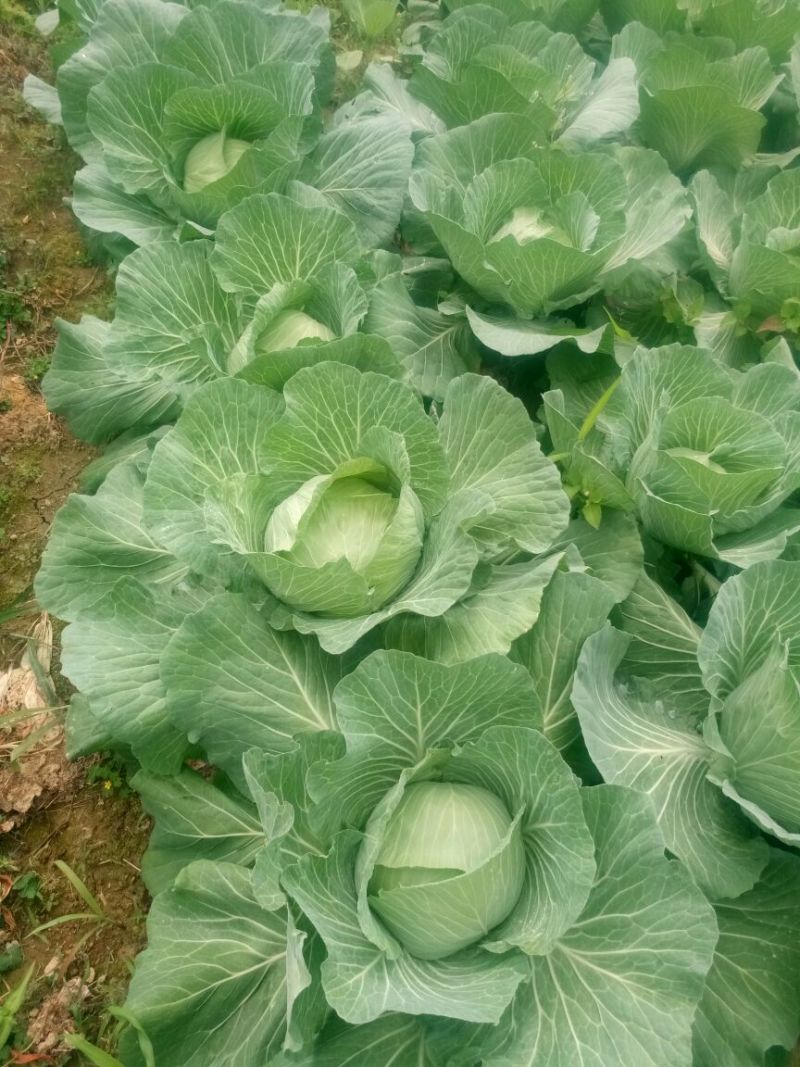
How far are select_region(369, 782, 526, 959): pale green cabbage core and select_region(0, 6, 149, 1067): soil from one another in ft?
Answer: 3.48

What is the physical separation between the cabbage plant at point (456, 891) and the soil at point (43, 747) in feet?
2.01

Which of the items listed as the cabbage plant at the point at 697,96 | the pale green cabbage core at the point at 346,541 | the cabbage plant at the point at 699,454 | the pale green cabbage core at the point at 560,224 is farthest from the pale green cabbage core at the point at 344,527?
the cabbage plant at the point at 697,96

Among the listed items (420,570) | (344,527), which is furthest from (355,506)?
(420,570)

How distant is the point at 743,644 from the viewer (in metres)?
1.75

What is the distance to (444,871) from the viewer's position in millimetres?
1434

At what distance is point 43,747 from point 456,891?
5.30 feet

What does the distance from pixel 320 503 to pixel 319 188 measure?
5.00 feet

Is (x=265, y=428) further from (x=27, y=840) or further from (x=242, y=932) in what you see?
(x=27, y=840)

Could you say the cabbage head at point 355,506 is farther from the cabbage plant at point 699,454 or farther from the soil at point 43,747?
the soil at point 43,747

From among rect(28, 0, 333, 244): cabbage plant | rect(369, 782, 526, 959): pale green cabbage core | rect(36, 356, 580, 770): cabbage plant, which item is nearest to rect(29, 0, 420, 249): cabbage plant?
rect(28, 0, 333, 244): cabbage plant

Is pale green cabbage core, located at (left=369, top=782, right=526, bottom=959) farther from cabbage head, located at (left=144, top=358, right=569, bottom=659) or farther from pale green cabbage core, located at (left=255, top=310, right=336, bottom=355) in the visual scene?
pale green cabbage core, located at (left=255, top=310, right=336, bottom=355)

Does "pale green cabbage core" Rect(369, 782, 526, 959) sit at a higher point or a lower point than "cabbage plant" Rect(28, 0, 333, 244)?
lower

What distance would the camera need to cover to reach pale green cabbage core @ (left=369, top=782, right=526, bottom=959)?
1.39 metres

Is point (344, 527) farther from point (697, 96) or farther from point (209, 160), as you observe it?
point (697, 96)
